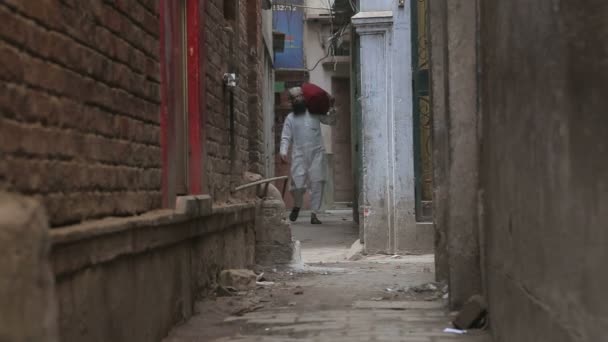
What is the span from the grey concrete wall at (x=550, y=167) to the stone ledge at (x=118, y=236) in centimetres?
162

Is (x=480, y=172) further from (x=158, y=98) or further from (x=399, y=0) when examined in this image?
(x=399, y=0)

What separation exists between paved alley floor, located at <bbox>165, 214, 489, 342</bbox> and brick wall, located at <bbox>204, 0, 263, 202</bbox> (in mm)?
912

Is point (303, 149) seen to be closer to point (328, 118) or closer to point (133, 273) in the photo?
point (328, 118)

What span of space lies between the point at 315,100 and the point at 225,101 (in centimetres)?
690

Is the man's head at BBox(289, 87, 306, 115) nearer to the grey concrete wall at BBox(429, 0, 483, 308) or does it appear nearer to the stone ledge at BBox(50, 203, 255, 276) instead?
the stone ledge at BBox(50, 203, 255, 276)

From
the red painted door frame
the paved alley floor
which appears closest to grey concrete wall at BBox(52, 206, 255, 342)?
the paved alley floor

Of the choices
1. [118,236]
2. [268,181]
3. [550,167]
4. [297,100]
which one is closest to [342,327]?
[118,236]

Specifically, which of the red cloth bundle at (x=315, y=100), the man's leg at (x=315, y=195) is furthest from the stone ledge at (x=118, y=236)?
the man's leg at (x=315, y=195)

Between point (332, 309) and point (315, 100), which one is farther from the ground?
point (315, 100)

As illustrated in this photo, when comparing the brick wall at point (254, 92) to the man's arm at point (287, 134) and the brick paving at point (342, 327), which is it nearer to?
the brick paving at point (342, 327)

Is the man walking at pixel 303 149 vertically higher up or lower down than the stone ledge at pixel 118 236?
higher up

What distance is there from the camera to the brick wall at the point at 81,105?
266 centimetres

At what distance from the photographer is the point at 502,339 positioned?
12.3 ft

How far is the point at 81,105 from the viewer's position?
327 cm
